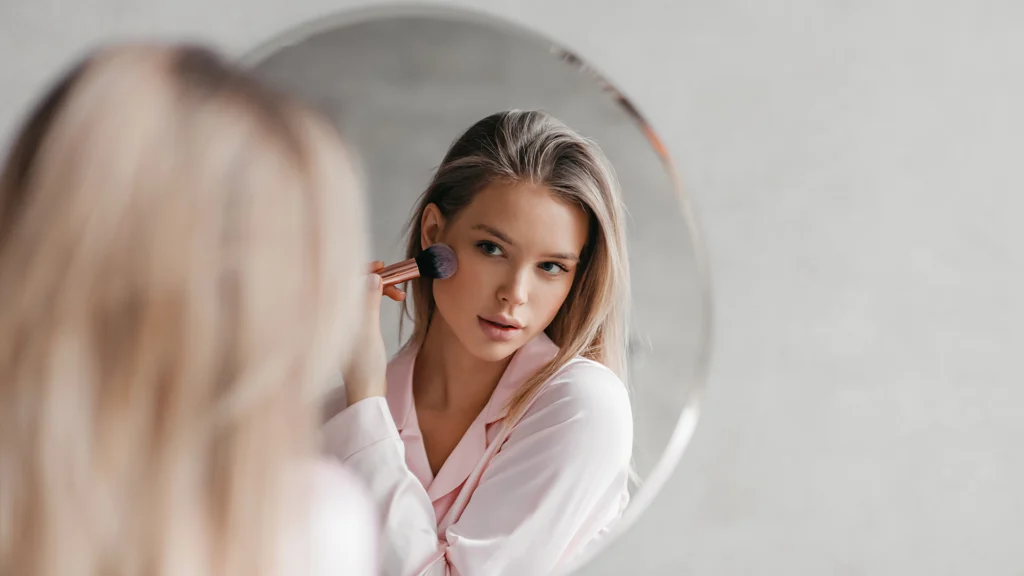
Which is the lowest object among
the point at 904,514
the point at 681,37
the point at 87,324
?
the point at 904,514

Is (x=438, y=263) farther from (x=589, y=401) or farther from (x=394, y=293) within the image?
(x=589, y=401)

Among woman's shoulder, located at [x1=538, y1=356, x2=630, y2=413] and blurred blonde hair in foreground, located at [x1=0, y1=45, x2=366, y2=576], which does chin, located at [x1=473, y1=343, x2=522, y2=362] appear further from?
blurred blonde hair in foreground, located at [x1=0, y1=45, x2=366, y2=576]

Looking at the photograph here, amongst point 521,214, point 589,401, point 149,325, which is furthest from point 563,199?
A: point 149,325

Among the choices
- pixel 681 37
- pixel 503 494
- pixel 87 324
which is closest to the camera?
pixel 87 324

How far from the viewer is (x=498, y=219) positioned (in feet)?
1.81

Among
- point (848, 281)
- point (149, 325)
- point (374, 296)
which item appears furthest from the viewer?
point (848, 281)

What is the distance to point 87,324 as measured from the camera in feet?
1.05

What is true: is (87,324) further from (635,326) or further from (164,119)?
(635,326)

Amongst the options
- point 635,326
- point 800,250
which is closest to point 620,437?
point 635,326

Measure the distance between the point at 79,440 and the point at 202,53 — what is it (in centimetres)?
16

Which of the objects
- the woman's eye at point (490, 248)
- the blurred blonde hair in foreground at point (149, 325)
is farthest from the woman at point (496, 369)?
the blurred blonde hair in foreground at point (149, 325)

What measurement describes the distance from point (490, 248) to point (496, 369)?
0.08 meters

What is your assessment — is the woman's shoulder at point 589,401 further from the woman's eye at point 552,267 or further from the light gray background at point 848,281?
the light gray background at point 848,281

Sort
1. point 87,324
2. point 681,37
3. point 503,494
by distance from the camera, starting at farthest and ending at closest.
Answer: point 681,37
point 503,494
point 87,324
